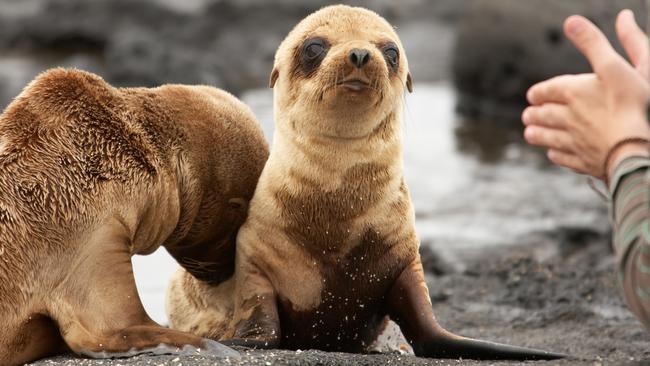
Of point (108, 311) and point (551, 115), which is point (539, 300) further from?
point (551, 115)

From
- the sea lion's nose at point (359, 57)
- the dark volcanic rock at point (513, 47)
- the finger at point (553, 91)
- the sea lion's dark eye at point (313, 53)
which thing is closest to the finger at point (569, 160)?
the finger at point (553, 91)

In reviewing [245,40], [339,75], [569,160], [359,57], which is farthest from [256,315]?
[245,40]

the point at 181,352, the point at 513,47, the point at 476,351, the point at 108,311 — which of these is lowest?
the point at 476,351

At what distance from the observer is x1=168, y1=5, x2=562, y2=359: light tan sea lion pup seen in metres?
5.04

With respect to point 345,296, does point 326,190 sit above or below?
above

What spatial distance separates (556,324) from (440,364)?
7.90ft

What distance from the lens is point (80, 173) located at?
4.71m

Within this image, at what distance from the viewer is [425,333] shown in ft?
16.2

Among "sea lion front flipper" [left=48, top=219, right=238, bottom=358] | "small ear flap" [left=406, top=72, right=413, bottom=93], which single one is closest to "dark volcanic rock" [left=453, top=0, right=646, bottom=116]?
"small ear flap" [left=406, top=72, right=413, bottom=93]

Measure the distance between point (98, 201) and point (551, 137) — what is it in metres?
2.14

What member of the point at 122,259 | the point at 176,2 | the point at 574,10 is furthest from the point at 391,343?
the point at 176,2

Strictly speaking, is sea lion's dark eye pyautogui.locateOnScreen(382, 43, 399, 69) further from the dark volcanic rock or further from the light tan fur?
the dark volcanic rock

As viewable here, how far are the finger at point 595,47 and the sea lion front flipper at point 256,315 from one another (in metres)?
2.10

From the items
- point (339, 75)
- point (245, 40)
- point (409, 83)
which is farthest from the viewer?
point (245, 40)
